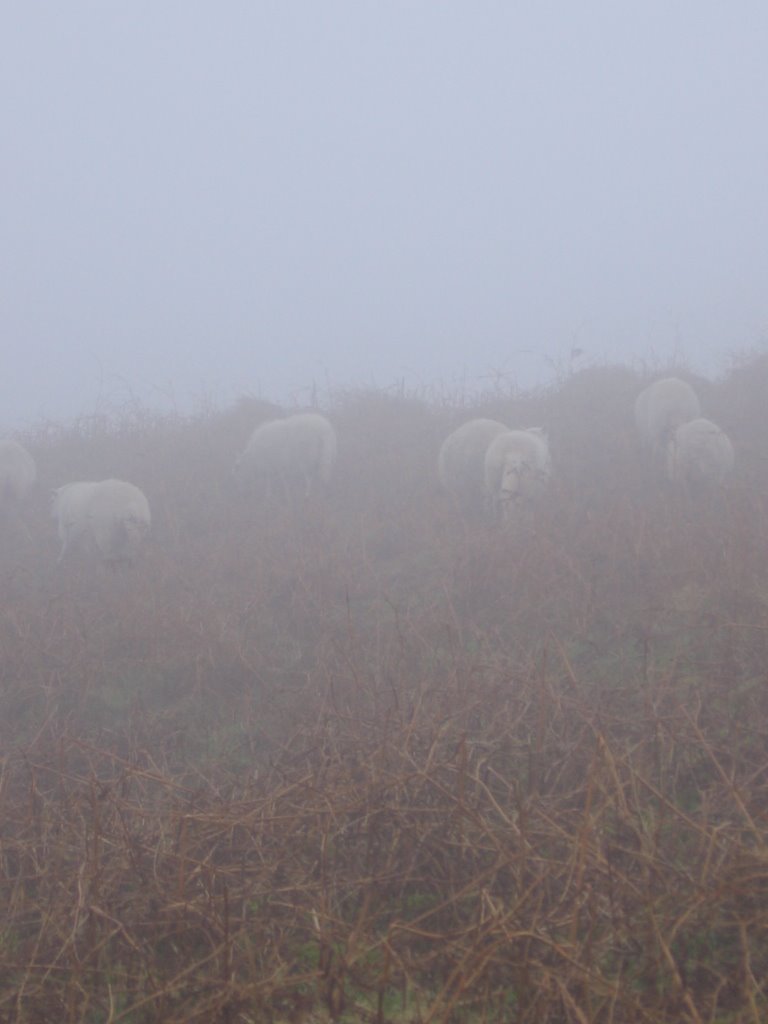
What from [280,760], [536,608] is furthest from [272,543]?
[280,760]

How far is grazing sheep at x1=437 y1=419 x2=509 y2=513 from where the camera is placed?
10.9 m

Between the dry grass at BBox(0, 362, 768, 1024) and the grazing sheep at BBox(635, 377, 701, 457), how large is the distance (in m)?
1.97

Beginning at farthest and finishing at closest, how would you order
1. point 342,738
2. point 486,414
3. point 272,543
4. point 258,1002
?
point 486,414 < point 272,543 < point 342,738 < point 258,1002

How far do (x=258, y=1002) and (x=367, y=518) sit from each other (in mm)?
7797

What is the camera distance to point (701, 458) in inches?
378

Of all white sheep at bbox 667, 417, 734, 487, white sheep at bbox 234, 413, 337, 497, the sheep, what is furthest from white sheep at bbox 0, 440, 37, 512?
white sheep at bbox 667, 417, 734, 487

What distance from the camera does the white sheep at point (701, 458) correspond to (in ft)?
31.3

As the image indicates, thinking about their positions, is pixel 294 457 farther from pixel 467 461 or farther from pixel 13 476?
pixel 13 476

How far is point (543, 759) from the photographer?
13.2 feet

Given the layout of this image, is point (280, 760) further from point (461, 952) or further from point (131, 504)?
point (131, 504)

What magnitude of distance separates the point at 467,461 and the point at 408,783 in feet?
25.0

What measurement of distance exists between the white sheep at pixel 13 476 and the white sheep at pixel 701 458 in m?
8.63

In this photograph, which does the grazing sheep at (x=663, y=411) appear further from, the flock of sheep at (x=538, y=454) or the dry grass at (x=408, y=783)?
the dry grass at (x=408, y=783)

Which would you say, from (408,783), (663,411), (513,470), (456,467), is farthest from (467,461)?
(408,783)
